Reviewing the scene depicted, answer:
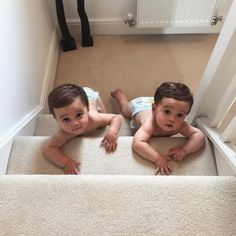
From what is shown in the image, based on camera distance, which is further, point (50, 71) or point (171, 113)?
point (50, 71)

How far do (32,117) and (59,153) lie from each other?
493 mm

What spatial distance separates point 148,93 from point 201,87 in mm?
821

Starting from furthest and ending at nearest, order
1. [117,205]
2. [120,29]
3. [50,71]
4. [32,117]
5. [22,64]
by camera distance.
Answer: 1. [120,29]
2. [50,71]
3. [32,117]
4. [22,64]
5. [117,205]

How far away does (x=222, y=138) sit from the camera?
3.87 feet

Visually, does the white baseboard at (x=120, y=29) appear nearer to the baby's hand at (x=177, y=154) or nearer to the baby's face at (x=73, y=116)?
the baby's face at (x=73, y=116)

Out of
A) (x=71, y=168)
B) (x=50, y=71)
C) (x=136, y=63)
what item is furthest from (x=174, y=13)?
(x=71, y=168)

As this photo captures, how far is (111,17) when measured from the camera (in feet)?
7.48

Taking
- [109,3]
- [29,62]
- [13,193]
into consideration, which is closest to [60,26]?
[109,3]

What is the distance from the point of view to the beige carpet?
216 cm

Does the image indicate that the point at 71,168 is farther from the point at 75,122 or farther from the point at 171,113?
the point at 171,113

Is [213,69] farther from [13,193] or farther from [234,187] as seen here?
[13,193]

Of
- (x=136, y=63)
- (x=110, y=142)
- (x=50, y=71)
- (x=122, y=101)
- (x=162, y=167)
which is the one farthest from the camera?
(x=136, y=63)

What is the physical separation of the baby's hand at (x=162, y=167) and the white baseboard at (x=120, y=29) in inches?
56.1

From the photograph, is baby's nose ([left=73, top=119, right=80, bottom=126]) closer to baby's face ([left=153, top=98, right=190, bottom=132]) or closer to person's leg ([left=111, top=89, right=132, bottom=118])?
baby's face ([left=153, top=98, right=190, bottom=132])
